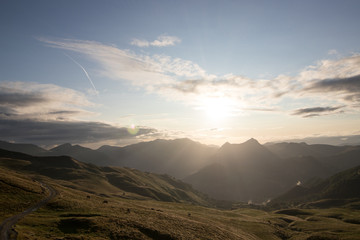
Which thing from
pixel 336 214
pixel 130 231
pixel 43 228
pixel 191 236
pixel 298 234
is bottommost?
pixel 336 214

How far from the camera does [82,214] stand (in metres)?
44.8

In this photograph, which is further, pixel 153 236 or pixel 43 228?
pixel 153 236

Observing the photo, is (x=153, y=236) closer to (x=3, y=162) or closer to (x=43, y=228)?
(x=43, y=228)

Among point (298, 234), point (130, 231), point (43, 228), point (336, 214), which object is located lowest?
point (336, 214)

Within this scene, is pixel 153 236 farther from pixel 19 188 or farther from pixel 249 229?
pixel 249 229

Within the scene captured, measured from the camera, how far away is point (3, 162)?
551ft

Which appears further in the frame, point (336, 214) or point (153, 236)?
point (336, 214)

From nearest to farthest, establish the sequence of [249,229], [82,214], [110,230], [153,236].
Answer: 1. [110,230]
2. [153,236]
3. [82,214]
4. [249,229]

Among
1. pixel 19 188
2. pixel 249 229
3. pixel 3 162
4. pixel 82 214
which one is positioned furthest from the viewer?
pixel 3 162

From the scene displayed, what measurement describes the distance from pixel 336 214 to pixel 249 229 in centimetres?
8853

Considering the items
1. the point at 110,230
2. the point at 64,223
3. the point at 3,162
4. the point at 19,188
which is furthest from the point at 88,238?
the point at 3,162

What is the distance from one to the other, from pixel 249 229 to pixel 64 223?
207ft

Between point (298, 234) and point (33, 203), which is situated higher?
point (33, 203)

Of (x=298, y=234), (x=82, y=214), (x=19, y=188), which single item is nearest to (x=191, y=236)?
(x=82, y=214)
